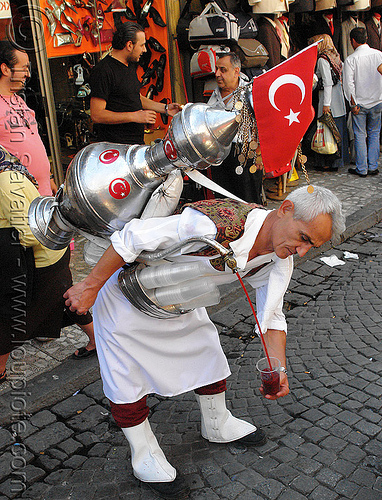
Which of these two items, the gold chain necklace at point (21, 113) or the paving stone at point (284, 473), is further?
the gold chain necklace at point (21, 113)

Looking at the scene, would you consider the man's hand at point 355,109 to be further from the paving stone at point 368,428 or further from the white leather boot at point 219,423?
the white leather boot at point 219,423

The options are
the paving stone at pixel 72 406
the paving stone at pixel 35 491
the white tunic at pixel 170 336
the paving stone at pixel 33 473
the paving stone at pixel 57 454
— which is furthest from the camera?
the paving stone at pixel 72 406

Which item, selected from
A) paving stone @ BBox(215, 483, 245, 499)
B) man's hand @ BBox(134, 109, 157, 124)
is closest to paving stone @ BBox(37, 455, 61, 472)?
paving stone @ BBox(215, 483, 245, 499)

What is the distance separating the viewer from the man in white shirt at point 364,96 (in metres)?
7.17

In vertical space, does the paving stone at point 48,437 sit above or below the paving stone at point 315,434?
above

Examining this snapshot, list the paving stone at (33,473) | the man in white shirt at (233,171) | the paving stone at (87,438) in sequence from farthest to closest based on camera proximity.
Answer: the man in white shirt at (233,171)
the paving stone at (87,438)
the paving stone at (33,473)

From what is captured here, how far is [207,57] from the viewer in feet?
18.4

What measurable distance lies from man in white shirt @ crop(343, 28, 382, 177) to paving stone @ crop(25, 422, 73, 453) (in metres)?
5.92

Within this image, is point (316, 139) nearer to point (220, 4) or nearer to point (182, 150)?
point (220, 4)

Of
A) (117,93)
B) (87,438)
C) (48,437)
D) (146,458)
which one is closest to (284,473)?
(146,458)

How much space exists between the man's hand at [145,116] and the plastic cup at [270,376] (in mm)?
2654

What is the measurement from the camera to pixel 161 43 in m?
6.18

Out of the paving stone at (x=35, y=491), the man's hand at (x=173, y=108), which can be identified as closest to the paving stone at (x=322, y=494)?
the paving stone at (x=35, y=491)

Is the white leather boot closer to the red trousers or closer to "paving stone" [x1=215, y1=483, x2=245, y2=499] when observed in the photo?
"paving stone" [x1=215, y1=483, x2=245, y2=499]
